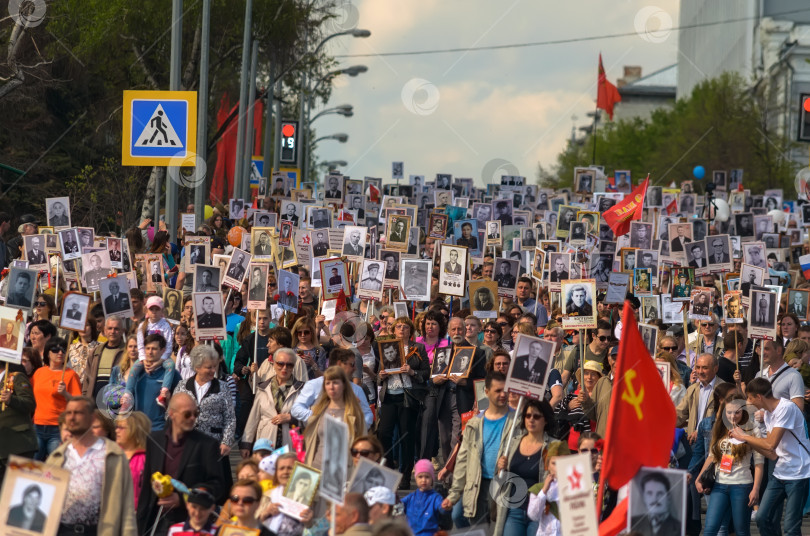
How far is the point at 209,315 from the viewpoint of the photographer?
47.9 feet

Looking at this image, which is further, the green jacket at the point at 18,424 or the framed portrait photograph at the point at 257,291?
the framed portrait photograph at the point at 257,291

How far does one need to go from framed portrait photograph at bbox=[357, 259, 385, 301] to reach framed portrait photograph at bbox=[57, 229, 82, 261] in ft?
11.3

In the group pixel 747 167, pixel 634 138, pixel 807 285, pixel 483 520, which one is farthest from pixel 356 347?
pixel 634 138

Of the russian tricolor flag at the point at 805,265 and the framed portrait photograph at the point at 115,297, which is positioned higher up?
the russian tricolor flag at the point at 805,265

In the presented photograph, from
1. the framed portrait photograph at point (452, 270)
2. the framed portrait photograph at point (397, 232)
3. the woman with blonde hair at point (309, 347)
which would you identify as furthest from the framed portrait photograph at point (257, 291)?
the framed portrait photograph at point (397, 232)

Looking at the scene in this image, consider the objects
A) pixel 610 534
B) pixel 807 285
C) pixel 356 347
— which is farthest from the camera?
pixel 807 285

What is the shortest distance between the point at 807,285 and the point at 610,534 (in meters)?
15.5

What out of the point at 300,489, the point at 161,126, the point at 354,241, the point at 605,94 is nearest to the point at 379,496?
the point at 300,489

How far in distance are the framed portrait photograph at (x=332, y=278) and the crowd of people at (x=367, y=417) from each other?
93 mm

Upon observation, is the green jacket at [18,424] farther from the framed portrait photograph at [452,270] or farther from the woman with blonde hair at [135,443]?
the framed portrait photograph at [452,270]

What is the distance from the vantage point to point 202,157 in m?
26.7

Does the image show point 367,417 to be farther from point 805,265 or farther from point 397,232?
point 805,265

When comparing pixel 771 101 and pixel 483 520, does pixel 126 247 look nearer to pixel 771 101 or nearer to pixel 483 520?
pixel 483 520

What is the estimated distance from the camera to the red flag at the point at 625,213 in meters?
26.9
